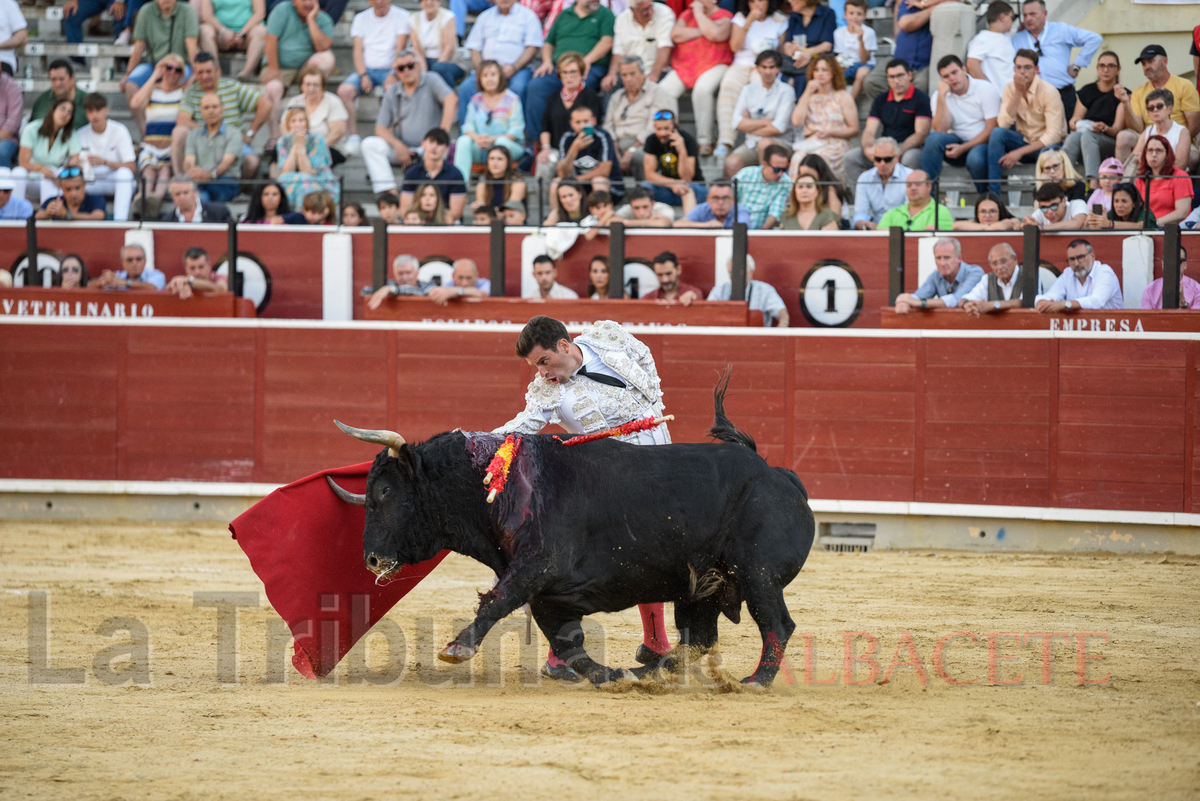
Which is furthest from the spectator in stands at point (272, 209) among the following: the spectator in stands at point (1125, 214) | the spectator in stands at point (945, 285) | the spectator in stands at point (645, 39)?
the spectator in stands at point (1125, 214)

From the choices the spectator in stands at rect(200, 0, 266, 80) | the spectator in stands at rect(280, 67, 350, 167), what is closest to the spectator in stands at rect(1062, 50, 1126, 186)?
the spectator in stands at rect(280, 67, 350, 167)

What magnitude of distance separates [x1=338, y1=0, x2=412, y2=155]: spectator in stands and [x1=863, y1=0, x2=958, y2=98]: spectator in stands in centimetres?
357

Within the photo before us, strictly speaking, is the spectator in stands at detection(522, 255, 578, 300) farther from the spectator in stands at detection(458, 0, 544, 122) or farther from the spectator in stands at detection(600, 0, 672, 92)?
the spectator in stands at detection(458, 0, 544, 122)

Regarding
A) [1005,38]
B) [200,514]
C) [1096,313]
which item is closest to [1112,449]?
[1096,313]

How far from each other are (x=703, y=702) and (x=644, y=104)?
668 cm

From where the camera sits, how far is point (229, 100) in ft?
36.3

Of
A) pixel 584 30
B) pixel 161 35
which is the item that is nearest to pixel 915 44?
pixel 584 30

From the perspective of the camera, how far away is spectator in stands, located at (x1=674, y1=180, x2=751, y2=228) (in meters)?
9.22

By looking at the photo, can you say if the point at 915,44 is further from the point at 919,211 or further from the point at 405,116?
the point at 405,116

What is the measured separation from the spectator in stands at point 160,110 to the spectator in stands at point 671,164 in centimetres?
397

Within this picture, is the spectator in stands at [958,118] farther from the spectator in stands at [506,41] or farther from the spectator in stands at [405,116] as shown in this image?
the spectator in stands at [405,116]

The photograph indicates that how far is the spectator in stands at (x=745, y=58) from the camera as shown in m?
10.1

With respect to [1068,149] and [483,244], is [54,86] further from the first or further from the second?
[1068,149]

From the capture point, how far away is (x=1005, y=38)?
9836 millimetres
